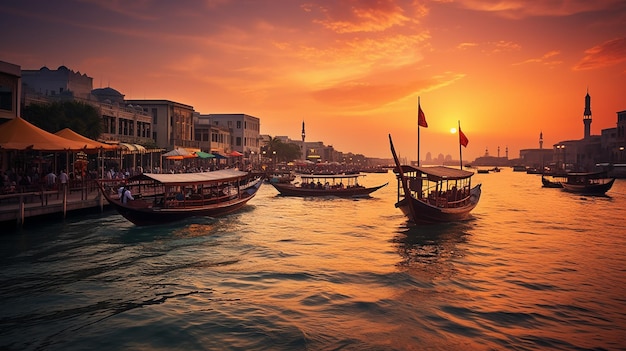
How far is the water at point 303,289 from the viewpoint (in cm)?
873

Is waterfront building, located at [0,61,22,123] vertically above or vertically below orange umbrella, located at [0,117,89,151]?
above

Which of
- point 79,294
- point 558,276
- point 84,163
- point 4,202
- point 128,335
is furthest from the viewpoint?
point 84,163

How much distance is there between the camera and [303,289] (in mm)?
11883

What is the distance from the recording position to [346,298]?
11.1 metres

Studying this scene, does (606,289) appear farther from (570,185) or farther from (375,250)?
(570,185)

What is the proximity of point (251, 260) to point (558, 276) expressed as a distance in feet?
35.8

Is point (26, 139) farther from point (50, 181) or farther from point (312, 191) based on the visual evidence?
point (312, 191)

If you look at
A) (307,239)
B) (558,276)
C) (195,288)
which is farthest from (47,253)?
(558,276)

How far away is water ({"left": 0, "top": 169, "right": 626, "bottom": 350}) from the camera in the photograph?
873 centimetres

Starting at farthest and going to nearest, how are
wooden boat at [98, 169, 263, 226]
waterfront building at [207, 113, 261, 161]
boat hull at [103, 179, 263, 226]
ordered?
waterfront building at [207, 113, 261, 161] < wooden boat at [98, 169, 263, 226] < boat hull at [103, 179, 263, 226]

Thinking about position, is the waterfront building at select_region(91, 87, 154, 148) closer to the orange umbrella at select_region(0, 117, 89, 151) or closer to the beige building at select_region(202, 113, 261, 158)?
the orange umbrella at select_region(0, 117, 89, 151)

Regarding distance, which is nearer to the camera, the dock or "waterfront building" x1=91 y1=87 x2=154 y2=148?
the dock

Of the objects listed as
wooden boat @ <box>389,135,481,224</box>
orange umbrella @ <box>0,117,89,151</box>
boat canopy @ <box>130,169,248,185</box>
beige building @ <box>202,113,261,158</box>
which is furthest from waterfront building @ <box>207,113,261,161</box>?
orange umbrella @ <box>0,117,89,151</box>

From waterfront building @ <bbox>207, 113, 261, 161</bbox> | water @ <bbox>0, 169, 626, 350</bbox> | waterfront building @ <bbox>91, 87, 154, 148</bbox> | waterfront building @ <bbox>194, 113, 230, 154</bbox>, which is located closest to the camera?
water @ <bbox>0, 169, 626, 350</bbox>
